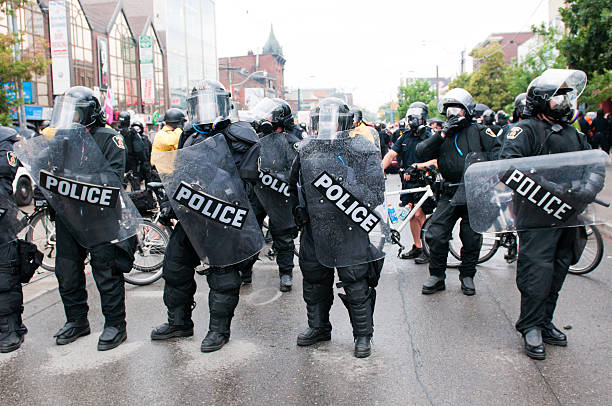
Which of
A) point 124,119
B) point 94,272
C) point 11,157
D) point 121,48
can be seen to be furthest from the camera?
point 121,48

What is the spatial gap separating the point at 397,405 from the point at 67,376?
2228 mm

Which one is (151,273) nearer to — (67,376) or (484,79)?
(67,376)

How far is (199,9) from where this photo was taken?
189ft

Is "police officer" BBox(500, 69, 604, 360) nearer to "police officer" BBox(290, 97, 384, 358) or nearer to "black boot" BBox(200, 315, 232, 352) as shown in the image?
"police officer" BBox(290, 97, 384, 358)

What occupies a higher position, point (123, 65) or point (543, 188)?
point (123, 65)

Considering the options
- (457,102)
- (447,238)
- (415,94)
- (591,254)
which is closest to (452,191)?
(447,238)

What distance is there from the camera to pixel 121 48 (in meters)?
43.3

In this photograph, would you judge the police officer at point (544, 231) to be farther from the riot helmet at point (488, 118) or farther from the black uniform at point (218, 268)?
the riot helmet at point (488, 118)

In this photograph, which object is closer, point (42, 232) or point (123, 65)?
point (42, 232)

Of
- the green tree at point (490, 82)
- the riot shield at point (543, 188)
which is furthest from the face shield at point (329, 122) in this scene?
the green tree at point (490, 82)

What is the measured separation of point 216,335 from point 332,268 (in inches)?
40.6

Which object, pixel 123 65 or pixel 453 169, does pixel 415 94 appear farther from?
pixel 453 169

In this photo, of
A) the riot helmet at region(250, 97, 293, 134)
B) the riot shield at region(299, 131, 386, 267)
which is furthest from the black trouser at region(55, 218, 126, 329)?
the riot helmet at region(250, 97, 293, 134)

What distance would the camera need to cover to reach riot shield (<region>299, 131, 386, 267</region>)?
382 centimetres
